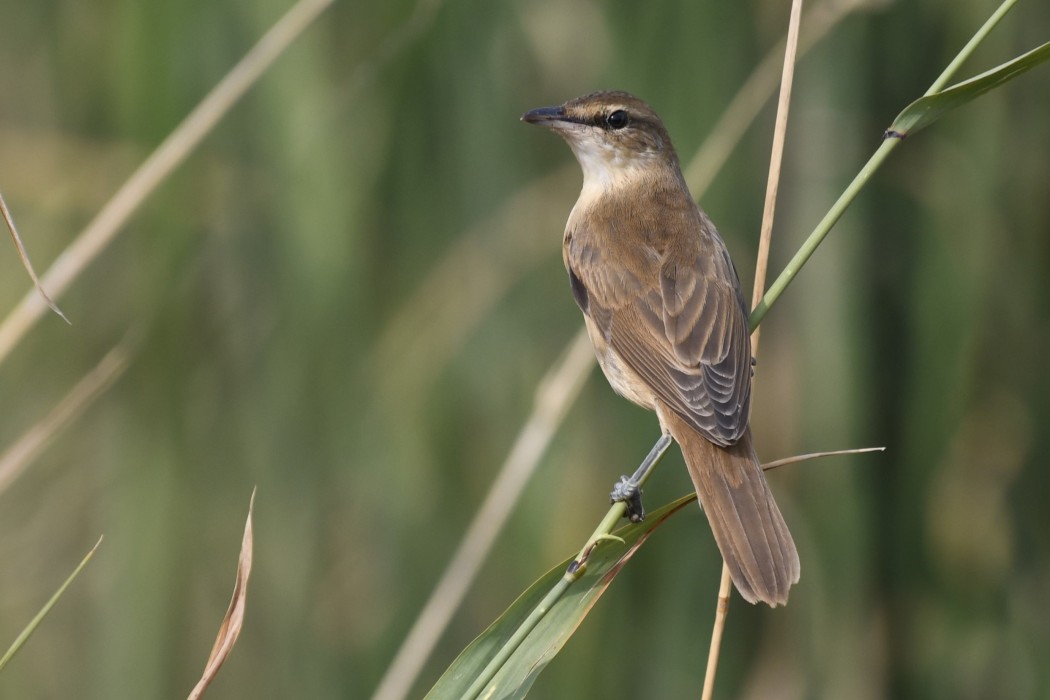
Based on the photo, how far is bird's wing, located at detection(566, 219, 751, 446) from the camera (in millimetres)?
2850

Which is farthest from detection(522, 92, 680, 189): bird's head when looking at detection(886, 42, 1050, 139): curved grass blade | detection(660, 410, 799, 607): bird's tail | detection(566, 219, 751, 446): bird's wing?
detection(886, 42, 1050, 139): curved grass blade

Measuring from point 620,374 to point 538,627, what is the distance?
121 centimetres

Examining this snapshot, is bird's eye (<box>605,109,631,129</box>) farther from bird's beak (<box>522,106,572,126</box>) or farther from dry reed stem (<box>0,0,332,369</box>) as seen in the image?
dry reed stem (<box>0,0,332,369</box>)

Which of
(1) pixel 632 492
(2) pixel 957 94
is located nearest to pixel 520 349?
(1) pixel 632 492

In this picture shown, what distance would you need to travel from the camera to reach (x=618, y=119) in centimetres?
346

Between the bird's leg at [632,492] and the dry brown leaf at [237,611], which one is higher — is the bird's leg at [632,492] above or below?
below

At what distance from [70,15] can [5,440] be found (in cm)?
156

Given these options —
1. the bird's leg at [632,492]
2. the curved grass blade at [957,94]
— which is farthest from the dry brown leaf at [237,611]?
the curved grass blade at [957,94]

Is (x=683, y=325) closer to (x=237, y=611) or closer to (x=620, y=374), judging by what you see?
(x=620, y=374)

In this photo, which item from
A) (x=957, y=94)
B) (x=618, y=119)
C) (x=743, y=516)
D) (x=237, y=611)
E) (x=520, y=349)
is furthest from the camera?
(x=520, y=349)

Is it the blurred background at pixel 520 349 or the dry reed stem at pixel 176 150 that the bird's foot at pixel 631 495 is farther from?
the dry reed stem at pixel 176 150

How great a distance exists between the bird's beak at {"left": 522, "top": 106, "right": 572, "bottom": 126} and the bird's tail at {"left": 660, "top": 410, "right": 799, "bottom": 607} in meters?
0.91

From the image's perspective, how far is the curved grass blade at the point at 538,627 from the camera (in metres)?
1.96

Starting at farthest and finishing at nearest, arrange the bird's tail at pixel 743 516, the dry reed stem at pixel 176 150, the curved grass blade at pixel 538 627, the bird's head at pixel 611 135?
the bird's head at pixel 611 135 → the dry reed stem at pixel 176 150 → the bird's tail at pixel 743 516 → the curved grass blade at pixel 538 627
